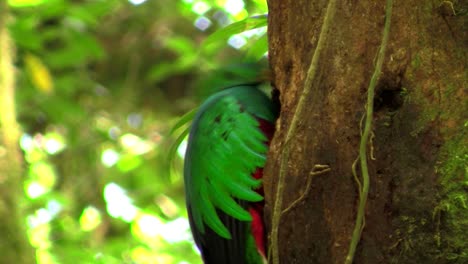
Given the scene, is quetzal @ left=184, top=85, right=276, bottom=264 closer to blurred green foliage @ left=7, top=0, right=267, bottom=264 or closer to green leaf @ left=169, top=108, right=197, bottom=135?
green leaf @ left=169, top=108, right=197, bottom=135

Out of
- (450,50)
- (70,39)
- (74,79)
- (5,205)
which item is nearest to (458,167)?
(450,50)

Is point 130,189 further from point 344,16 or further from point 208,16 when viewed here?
point 344,16

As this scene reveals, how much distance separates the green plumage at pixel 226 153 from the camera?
1919 millimetres

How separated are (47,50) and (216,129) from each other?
3.19 metres

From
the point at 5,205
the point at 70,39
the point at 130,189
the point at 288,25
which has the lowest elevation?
the point at 130,189

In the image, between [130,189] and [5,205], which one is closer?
[5,205]

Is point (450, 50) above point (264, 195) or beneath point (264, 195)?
above

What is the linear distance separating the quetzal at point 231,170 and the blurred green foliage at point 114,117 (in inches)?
101

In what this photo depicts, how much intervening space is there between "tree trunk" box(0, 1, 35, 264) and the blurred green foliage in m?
0.98

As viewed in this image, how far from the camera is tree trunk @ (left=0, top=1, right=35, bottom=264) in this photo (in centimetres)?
327

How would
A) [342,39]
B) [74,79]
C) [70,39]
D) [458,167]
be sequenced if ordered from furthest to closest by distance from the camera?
1. [74,79]
2. [70,39]
3. [342,39]
4. [458,167]

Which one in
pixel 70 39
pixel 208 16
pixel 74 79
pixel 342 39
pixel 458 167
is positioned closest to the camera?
pixel 458 167

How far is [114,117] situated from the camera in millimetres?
5242

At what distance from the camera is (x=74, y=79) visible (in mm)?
4914
